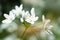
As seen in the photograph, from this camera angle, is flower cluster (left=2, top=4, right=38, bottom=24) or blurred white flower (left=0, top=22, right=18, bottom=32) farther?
blurred white flower (left=0, top=22, right=18, bottom=32)

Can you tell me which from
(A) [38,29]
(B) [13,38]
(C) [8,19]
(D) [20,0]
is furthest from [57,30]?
(C) [8,19]

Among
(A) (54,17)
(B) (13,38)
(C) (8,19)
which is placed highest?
(A) (54,17)

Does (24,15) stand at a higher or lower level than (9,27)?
lower

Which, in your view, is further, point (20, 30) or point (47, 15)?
point (47, 15)

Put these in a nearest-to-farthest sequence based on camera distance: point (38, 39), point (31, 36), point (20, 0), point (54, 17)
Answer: point (38, 39)
point (31, 36)
point (54, 17)
point (20, 0)

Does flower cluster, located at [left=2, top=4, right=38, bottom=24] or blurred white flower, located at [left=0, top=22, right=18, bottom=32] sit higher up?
blurred white flower, located at [left=0, top=22, right=18, bottom=32]

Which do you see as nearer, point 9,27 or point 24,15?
point 24,15

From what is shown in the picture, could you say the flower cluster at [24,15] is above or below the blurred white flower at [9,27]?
below

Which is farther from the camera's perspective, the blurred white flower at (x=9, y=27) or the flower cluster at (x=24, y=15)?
the blurred white flower at (x=9, y=27)

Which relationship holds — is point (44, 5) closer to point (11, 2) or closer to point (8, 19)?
point (11, 2)

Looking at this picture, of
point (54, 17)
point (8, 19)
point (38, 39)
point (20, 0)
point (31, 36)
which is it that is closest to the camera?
point (8, 19)

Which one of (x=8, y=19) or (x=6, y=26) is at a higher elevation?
(x=6, y=26)
